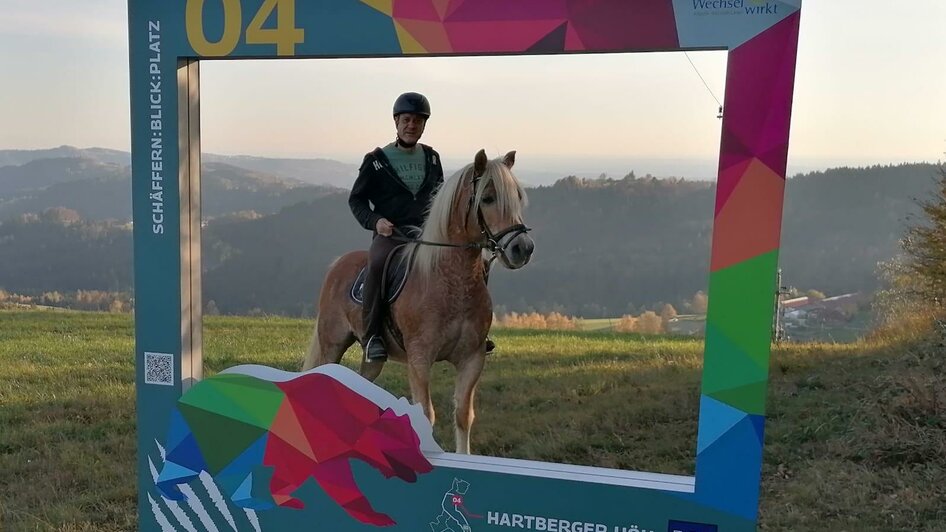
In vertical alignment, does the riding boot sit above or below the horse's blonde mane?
below

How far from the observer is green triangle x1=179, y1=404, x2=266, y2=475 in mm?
3164

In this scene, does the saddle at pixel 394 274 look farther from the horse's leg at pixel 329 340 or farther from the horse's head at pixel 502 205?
the horse's head at pixel 502 205

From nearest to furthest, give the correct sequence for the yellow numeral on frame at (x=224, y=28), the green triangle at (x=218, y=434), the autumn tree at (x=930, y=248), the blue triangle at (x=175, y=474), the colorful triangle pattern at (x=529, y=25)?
the colorful triangle pattern at (x=529, y=25) → the yellow numeral on frame at (x=224, y=28) → the green triangle at (x=218, y=434) → the blue triangle at (x=175, y=474) → the autumn tree at (x=930, y=248)

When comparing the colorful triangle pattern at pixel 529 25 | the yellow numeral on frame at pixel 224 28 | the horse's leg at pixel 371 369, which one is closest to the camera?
the colorful triangle pattern at pixel 529 25

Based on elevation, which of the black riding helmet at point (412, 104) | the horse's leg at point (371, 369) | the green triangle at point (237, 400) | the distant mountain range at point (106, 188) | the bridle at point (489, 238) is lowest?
the green triangle at point (237, 400)

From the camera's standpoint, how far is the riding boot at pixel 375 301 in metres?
3.20

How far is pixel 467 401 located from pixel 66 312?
3646mm

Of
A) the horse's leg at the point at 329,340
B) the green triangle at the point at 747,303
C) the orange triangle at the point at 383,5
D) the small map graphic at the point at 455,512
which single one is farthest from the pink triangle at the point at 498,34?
the small map graphic at the point at 455,512

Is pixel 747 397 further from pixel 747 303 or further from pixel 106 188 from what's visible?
pixel 106 188

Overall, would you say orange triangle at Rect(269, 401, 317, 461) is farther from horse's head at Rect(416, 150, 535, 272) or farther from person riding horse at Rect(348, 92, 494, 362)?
horse's head at Rect(416, 150, 535, 272)

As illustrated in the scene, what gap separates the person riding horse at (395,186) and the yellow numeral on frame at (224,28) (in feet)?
2.74

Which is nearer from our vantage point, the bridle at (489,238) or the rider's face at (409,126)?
the bridle at (489,238)

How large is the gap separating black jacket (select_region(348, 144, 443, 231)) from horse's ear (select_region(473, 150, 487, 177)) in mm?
367

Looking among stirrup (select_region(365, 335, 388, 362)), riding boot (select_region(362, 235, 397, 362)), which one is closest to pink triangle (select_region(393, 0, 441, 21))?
riding boot (select_region(362, 235, 397, 362))
